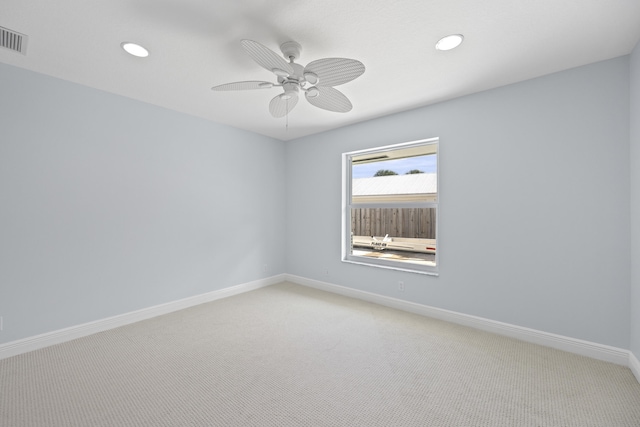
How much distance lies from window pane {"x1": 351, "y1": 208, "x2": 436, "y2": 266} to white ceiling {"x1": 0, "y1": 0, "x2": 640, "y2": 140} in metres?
1.56

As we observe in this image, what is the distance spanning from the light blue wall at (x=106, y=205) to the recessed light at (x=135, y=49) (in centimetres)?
108

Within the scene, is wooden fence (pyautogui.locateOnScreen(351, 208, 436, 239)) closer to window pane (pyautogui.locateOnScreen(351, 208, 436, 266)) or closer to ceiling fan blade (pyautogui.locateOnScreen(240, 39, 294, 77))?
window pane (pyautogui.locateOnScreen(351, 208, 436, 266))

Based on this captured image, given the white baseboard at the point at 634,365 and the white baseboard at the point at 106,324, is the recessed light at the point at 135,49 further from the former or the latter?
the white baseboard at the point at 634,365

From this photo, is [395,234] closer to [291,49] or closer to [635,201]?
[635,201]

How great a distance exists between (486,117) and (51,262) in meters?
4.53

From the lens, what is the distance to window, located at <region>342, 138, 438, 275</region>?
342 cm

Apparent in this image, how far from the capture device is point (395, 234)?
382cm

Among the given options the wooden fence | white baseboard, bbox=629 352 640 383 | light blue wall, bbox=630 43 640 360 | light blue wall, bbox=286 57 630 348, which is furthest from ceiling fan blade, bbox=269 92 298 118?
white baseboard, bbox=629 352 640 383

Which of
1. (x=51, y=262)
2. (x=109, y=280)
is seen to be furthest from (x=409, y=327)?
(x=51, y=262)

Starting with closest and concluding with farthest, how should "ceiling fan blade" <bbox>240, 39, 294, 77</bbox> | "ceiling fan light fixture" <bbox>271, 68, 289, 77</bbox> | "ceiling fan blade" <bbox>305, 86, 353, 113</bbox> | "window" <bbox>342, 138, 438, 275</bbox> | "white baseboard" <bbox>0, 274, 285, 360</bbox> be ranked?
"ceiling fan blade" <bbox>240, 39, 294, 77</bbox>
"ceiling fan light fixture" <bbox>271, 68, 289, 77</bbox>
"ceiling fan blade" <bbox>305, 86, 353, 113</bbox>
"white baseboard" <bbox>0, 274, 285, 360</bbox>
"window" <bbox>342, 138, 438, 275</bbox>

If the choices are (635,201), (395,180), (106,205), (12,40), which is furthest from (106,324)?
(635,201)

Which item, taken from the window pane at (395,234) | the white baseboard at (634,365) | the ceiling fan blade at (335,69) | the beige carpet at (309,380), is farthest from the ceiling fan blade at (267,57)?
the white baseboard at (634,365)

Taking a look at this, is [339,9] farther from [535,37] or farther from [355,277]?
[355,277]

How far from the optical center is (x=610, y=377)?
6.57 ft
